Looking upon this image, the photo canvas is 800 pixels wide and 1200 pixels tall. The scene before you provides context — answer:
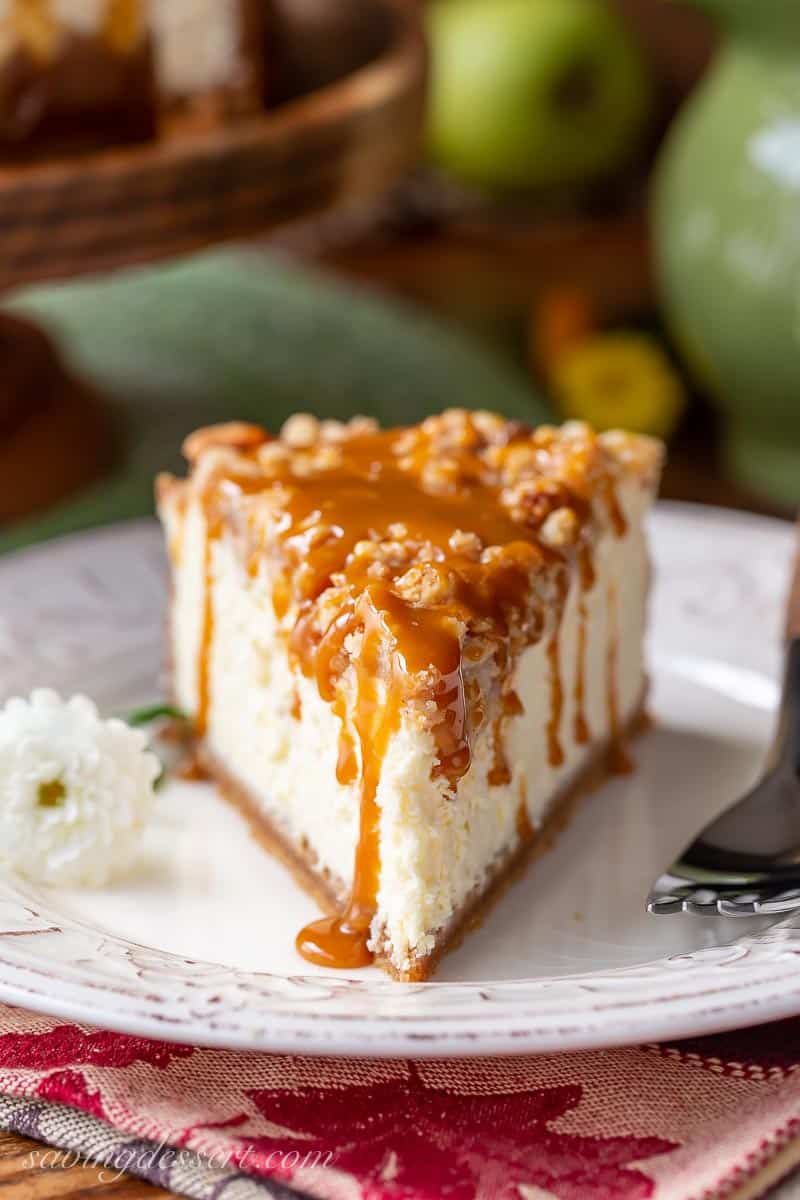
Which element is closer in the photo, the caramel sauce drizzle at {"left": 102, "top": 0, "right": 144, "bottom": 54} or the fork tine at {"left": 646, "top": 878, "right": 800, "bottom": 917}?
the fork tine at {"left": 646, "top": 878, "right": 800, "bottom": 917}

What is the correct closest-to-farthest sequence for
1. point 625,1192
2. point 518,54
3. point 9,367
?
point 625,1192 < point 9,367 < point 518,54

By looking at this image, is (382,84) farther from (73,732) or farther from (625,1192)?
(625,1192)

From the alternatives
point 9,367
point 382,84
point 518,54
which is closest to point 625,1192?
point 382,84

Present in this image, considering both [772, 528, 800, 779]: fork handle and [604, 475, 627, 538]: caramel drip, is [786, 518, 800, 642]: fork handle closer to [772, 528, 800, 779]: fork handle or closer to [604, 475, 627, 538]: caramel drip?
[772, 528, 800, 779]: fork handle

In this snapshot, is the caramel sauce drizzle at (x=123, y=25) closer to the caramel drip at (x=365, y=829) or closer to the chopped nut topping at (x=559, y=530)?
the chopped nut topping at (x=559, y=530)

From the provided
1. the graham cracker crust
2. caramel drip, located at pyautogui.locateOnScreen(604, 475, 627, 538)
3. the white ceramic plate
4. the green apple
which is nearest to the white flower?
the white ceramic plate

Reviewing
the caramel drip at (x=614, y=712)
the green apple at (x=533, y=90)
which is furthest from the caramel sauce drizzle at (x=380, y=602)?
the green apple at (x=533, y=90)
